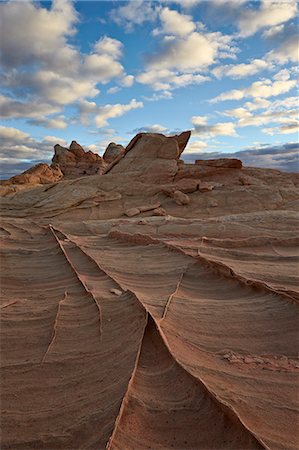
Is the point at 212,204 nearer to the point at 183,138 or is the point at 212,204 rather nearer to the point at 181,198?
the point at 181,198

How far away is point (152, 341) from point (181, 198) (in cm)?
972

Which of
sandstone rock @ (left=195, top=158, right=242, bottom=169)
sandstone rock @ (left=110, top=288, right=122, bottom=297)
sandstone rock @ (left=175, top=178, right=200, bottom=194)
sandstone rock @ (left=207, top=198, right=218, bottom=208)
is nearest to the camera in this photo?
sandstone rock @ (left=110, top=288, right=122, bottom=297)

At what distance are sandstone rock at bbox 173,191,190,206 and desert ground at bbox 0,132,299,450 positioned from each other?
15.5 ft

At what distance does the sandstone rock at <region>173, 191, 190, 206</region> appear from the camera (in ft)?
39.5

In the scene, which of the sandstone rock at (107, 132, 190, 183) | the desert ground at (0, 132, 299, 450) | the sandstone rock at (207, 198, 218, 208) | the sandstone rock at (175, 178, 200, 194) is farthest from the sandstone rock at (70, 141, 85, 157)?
the desert ground at (0, 132, 299, 450)

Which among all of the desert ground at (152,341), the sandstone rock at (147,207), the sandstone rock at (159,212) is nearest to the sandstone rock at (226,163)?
the sandstone rock at (147,207)

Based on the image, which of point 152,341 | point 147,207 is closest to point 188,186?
point 147,207

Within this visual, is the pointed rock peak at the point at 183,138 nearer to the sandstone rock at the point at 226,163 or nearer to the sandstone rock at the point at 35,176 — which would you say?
the sandstone rock at the point at 226,163

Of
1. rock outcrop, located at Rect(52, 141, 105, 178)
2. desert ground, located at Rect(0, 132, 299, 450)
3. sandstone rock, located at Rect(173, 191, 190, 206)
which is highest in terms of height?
rock outcrop, located at Rect(52, 141, 105, 178)

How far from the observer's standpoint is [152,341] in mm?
2604

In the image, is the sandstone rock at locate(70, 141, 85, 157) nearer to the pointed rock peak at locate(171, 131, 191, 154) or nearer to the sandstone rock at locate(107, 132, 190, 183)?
the sandstone rock at locate(107, 132, 190, 183)

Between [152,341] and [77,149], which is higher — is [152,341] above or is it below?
below

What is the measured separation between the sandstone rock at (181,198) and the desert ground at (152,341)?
4735mm

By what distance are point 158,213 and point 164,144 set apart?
5.05 metres
